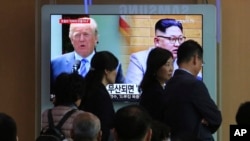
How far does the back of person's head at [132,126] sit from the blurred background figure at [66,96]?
3.30 ft

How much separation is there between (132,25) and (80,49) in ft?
1.72

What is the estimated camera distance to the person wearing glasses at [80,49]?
17.7ft

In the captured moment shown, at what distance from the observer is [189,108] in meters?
3.55

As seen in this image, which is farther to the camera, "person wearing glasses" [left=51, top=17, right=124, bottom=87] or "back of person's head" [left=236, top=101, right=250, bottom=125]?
"person wearing glasses" [left=51, top=17, right=124, bottom=87]

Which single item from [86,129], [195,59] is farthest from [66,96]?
[195,59]

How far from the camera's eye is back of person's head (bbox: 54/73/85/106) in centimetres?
339

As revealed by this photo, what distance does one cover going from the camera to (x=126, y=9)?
5.41m

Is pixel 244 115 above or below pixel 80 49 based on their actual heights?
below

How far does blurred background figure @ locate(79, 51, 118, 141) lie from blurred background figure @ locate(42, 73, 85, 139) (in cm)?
20

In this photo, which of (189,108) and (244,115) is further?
(189,108)

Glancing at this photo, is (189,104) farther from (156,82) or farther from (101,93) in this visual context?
(101,93)

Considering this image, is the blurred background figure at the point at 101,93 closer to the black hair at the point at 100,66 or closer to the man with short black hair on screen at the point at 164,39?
the black hair at the point at 100,66
